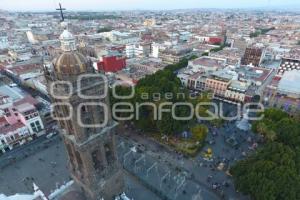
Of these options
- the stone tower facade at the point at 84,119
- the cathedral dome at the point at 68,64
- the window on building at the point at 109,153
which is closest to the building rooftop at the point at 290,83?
the stone tower facade at the point at 84,119

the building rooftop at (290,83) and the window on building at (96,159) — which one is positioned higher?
the window on building at (96,159)

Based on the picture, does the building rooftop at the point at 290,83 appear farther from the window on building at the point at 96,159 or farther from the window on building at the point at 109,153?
the window on building at the point at 96,159

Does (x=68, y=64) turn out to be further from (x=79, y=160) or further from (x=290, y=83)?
→ (x=290, y=83)

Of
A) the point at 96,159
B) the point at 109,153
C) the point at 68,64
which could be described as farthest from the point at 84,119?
the point at 109,153

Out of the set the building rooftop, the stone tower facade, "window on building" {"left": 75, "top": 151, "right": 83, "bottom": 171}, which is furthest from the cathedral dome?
the building rooftop

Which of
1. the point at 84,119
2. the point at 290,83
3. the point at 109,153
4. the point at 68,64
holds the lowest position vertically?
the point at 290,83

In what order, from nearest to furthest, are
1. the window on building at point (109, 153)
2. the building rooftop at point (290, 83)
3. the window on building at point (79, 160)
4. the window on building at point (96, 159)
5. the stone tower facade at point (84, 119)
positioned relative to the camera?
the stone tower facade at point (84, 119) → the window on building at point (79, 160) → the window on building at point (96, 159) → the window on building at point (109, 153) → the building rooftop at point (290, 83)

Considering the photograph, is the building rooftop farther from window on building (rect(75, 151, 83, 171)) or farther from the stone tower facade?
window on building (rect(75, 151, 83, 171))
